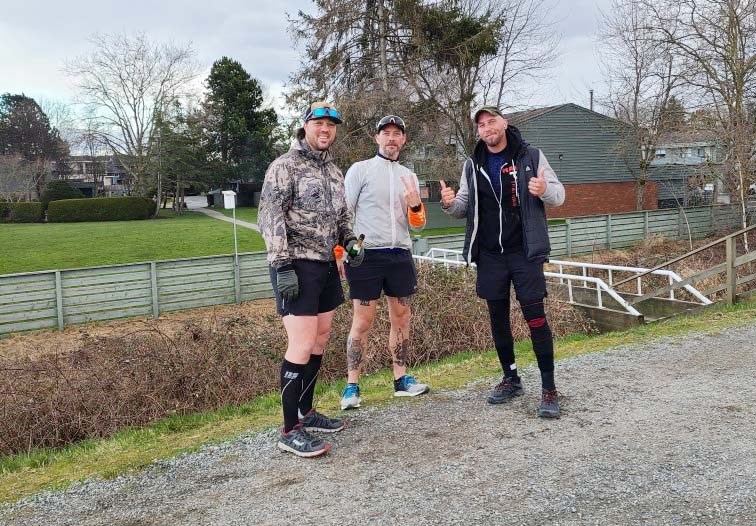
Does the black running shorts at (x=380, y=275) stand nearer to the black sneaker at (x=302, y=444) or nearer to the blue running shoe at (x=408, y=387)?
the blue running shoe at (x=408, y=387)

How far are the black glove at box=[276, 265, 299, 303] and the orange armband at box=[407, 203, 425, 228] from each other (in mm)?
1138

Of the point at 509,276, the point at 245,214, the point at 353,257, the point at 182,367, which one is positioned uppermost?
the point at 245,214

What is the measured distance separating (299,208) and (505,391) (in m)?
1.87

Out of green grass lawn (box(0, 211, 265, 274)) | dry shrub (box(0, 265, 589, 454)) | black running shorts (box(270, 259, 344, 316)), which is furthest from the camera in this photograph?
green grass lawn (box(0, 211, 265, 274))

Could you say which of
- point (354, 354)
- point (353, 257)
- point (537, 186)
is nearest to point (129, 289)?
point (354, 354)

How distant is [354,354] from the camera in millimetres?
4406

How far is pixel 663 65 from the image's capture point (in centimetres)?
2358

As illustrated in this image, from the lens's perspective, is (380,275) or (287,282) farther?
(380,275)

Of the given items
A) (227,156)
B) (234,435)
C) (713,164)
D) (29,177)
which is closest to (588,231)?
(713,164)

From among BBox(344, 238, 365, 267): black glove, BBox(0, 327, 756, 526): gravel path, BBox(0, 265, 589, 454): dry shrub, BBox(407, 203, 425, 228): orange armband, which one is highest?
BBox(407, 203, 425, 228): orange armband

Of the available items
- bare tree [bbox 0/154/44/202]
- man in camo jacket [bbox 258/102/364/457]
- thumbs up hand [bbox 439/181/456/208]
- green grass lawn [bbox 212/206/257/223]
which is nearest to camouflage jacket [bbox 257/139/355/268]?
man in camo jacket [bbox 258/102/364/457]

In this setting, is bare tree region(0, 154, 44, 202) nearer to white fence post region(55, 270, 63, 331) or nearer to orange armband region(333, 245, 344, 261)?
white fence post region(55, 270, 63, 331)

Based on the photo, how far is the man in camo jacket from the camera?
344cm

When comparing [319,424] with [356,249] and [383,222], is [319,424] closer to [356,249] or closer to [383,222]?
[356,249]
